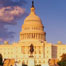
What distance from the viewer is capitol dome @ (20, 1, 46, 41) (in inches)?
7416

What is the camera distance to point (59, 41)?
199m

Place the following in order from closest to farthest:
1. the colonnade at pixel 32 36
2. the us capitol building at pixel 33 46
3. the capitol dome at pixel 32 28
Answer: the us capitol building at pixel 33 46, the colonnade at pixel 32 36, the capitol dome at pixel 32 28

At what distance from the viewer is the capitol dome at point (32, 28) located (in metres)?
188

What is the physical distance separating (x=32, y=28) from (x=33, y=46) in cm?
1759

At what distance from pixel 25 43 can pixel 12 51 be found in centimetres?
844

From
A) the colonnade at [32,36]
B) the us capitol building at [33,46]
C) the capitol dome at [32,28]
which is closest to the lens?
the us capitol building at [33,46]

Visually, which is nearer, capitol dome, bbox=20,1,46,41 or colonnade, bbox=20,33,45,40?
colonnade, bbox=20,33,45,40

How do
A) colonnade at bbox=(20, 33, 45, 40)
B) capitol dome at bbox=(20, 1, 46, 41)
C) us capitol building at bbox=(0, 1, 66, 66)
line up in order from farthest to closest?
capitol dome at bbox=(20, 1, 46, 41)
colonnade at bbox=(20, 33, 45, 40)
us capitol building at bbox=(0, 1, 66, 66)

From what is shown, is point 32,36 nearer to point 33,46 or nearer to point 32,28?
point 32,28

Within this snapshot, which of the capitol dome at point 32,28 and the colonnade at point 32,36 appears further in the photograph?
the capitol dome at point 32,28

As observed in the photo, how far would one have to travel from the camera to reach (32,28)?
191 m

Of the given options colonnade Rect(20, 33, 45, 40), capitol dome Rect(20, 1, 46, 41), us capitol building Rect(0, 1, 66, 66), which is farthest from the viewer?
capitol dome Rect(20, 1, 46, 41)

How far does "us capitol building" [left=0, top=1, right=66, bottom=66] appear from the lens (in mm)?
179625

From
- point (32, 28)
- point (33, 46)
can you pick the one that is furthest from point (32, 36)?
point (33, 46)
